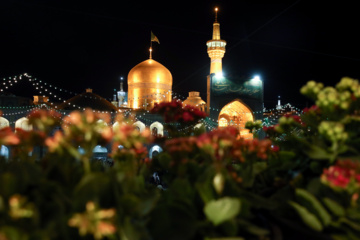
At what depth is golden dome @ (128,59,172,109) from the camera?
86.4 ft

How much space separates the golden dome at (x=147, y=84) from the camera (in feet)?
86.4

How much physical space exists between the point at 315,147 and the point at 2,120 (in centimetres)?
2136

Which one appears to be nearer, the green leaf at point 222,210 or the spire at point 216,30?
the green leaf at point 222,210

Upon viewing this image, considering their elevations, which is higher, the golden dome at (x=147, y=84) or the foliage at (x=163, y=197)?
the golden dome at (x=147, y=84)

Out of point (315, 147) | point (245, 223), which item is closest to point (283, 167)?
point (315, 147)

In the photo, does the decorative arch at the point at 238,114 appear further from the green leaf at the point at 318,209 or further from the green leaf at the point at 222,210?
the green leaf at the point at 222,210

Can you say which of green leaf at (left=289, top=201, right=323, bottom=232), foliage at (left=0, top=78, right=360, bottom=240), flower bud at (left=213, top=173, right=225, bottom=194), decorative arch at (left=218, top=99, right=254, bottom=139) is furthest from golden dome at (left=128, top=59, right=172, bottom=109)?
green leaf at (left=289, top=201, right=323, bottom=232)

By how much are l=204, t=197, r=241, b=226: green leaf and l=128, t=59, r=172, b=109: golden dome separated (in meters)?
25.1

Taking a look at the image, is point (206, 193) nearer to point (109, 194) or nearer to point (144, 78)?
point (109, 194)

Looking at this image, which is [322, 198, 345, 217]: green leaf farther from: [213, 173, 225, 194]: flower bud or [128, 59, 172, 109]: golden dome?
[128, 59, 172, 109]: golden dome

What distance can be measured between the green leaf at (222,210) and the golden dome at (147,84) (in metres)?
25.1

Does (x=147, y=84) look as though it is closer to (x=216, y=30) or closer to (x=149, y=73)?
(x=149, y=73)

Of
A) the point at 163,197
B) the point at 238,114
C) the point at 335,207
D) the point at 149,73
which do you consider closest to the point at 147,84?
the point at 149,73

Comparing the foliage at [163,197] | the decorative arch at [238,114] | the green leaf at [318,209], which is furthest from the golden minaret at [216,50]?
the green leaf at [318,209]
